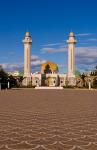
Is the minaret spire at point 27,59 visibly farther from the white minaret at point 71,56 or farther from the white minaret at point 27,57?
the white minaret at point 71,56

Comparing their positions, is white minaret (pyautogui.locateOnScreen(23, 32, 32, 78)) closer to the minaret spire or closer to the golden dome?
the minaret spire

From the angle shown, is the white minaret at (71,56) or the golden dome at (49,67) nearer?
the white minaret at (71,56)

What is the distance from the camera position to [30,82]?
90062 mm

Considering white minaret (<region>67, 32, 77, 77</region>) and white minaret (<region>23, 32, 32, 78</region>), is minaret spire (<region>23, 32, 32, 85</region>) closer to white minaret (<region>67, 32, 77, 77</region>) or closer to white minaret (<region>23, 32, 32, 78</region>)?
white minaret (<region>23, 32, 32, 78</region>)

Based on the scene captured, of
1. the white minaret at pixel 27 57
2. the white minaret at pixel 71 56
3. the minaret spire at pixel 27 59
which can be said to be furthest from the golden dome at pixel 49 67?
the white minaret at pixel 71 56

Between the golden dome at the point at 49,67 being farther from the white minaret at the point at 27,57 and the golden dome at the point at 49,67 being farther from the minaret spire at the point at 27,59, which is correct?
the minaret spire at the point at 27,59

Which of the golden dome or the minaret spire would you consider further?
the golden dome

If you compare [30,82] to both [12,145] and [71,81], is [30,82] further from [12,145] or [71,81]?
[12,145]

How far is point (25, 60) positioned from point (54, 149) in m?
88.2

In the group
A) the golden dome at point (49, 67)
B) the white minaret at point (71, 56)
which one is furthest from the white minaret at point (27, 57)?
the golden dome at point (49, 67)

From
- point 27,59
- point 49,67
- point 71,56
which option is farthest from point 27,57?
point 49,67

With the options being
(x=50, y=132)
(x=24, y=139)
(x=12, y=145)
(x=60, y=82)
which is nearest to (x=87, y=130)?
(x=50, y=132)

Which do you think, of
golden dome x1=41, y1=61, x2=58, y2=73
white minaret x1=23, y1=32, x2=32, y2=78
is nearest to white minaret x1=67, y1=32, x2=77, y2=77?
white minaret x1=23, y1=32, x2=32, y2=78

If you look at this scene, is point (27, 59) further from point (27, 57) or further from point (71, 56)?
point (71, 56)
